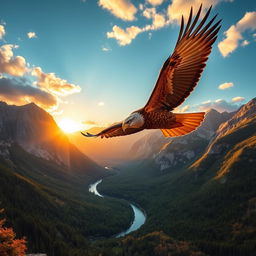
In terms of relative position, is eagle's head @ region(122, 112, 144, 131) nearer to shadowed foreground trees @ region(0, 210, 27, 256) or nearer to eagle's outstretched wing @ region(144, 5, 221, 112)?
eagle's outstretched wing @ region(144, 5, 221, 112)

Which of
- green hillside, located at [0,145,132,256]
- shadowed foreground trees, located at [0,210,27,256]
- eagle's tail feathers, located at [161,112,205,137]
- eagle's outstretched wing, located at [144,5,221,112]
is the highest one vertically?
eagle's outstretched wing, located at [144,5,221,112]

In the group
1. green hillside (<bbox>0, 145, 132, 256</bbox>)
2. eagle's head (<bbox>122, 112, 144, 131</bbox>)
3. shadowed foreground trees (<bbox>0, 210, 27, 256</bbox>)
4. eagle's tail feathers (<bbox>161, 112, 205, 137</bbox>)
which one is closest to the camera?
eagle's head (<bbox>122, 112, 144, 131</bbox>)

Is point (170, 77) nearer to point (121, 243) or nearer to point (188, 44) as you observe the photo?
point (188, 44)

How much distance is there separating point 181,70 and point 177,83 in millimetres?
376

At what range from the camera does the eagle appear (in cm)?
646

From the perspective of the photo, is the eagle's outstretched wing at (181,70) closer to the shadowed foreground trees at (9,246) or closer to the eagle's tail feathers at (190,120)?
the eagle's tail feathers at (190,120)

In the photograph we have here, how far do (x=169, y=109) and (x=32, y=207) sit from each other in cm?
17803

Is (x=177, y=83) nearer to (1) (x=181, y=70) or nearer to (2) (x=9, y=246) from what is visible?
(1) (x=181, y=70)

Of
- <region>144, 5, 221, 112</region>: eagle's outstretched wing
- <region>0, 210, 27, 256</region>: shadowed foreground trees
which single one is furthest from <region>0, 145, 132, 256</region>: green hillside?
<region>144, 5, 221, 112</region>: eagle's outstretched wing

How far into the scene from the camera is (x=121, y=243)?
142 metres

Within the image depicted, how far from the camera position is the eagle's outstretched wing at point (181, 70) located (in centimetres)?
654

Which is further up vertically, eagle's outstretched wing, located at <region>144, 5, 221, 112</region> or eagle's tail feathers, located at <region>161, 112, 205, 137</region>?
eagle's outstretched wing, located at <region>144, 5, 221, 112</region>

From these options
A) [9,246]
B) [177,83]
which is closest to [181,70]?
[177,83]

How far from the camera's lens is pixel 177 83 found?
283 inches
